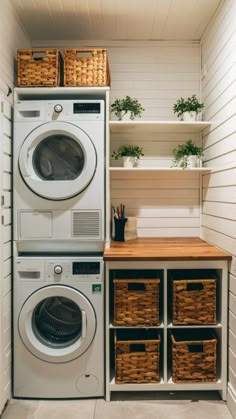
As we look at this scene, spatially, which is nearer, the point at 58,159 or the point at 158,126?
the point at 58,159

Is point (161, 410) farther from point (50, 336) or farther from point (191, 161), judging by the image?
point (191, 161)

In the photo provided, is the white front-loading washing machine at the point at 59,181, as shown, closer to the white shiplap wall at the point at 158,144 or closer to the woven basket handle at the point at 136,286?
the woven basket handle at the point at 136,286

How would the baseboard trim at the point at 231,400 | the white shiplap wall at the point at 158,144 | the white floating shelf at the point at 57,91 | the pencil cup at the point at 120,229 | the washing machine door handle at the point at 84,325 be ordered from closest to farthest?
1. the baseboard trim at the point at 231,400
2. the washing machine door handle at the point at 84,325
3. the white floating shelf at the point at 57,91
4. the pencil cup at the point at 120,229
5. the white shiplap wall at the point at 158,144

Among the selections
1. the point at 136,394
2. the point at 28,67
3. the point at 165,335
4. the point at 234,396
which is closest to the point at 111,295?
the point at 165,335

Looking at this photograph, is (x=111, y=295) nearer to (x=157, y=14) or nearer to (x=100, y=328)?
(x=100, y=328)

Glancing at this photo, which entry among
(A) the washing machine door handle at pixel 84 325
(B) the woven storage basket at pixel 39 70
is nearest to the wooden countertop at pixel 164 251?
(A) the washing machine door handle at pixel 84 325

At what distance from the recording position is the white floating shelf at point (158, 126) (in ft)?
8.77

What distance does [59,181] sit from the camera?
91.1 inches

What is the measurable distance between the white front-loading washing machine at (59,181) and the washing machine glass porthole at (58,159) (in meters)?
0.04

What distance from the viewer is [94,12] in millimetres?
2531

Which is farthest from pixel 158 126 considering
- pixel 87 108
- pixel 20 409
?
pixel 20 409

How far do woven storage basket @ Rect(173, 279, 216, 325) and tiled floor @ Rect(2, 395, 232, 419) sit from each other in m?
0.52

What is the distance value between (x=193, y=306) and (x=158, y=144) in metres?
1.43

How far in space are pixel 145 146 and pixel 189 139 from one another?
1.27ft
